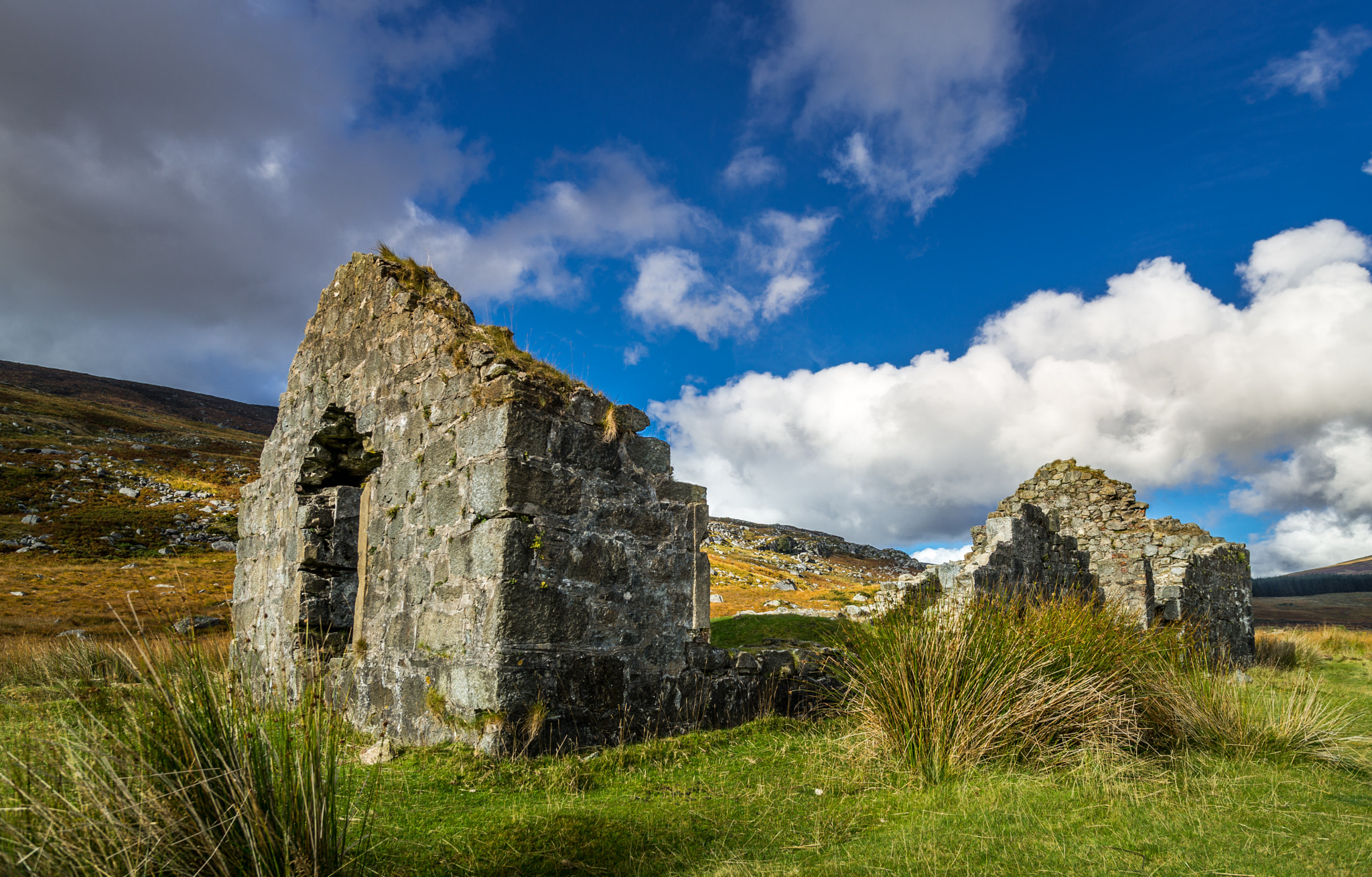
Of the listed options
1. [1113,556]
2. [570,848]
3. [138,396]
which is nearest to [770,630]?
[570,848]

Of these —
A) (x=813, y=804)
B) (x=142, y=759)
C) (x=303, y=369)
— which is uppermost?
(x=303, y=369)

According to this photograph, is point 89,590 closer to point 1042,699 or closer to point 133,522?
point 133,522

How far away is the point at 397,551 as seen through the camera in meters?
6.03

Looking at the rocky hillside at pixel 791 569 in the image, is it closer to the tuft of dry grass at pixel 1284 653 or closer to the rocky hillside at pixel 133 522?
the rocky hillside at pixel 133 522

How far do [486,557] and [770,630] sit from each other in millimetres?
5648

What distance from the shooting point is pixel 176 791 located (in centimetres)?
221

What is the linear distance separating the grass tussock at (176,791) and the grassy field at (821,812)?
13 centimetres

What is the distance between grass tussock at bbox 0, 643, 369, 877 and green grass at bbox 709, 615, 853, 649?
21.5 ft

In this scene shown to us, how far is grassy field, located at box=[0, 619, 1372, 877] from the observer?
326 centimetres

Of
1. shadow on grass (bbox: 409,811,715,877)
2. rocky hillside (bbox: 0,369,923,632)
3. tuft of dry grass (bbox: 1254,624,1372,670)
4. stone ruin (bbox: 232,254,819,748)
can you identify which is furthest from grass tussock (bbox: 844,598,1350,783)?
tuft of dry grass (bbox: 1254,624,1372,670)

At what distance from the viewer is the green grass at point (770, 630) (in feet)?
30.2

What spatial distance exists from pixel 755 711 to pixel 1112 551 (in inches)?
436

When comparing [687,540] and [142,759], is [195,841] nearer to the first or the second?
[142,759]

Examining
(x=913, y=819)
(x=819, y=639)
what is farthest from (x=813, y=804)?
(x=819, y=639)
